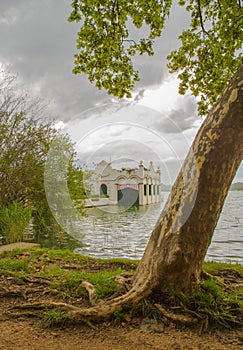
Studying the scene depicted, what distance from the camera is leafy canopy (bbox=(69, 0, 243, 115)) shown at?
6043mm

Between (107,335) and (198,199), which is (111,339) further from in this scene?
(198,199)

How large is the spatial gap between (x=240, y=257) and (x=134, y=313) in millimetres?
5425

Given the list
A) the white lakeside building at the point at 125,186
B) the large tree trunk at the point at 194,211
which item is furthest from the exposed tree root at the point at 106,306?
the white lakeside building at the point at 125,186

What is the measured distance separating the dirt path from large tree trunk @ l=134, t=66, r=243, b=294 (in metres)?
0.51

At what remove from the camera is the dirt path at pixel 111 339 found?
2320 mm

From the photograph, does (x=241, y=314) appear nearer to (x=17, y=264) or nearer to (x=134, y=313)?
(x=134, y=313)

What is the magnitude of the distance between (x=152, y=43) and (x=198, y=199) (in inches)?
205

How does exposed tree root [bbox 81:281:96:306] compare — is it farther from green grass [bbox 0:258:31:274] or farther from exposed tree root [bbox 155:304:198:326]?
green grass [bbox 0:258:31:274]

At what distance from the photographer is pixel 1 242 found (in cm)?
841

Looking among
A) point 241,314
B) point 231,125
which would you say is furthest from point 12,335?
point 231,125

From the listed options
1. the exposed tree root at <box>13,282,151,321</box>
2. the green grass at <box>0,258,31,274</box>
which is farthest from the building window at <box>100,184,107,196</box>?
the exposed tree root at <box>13,282,151,321</box>

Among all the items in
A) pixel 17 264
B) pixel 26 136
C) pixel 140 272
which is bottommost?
Answer: pixel 17 264

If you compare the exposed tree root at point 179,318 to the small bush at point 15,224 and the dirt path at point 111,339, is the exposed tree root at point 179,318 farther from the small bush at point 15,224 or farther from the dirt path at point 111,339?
the small bush at point 15,224

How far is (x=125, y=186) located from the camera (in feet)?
21.2
